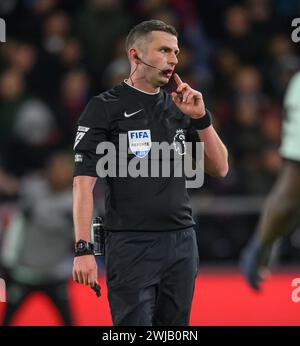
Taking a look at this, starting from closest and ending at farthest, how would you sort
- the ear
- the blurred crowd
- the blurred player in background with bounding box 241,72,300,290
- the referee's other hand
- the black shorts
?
the referee's other hand, the black shorts, the ear, the blurred player in background with bounding box 241,72,300,290, the blurred crowd

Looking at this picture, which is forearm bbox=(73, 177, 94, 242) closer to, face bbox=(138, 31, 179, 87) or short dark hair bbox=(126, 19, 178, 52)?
face bbox=(138, 31, 179, 87)

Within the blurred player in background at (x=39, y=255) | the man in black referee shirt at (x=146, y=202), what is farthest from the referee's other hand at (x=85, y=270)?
the blurred player in background at (x=39, y=255)

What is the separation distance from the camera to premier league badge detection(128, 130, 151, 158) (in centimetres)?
426

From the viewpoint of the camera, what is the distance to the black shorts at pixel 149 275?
423 cm

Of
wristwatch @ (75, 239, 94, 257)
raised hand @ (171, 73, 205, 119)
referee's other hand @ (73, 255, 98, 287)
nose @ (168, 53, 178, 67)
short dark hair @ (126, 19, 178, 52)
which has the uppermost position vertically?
short dark hair @ (126, 19, 178, 52)

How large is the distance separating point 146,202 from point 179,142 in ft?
1.00

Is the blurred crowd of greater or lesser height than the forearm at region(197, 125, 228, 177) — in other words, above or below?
above

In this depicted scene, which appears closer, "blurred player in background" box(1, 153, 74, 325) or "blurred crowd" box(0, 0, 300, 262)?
"blurred player in background" box(1, 153, 74, 325)

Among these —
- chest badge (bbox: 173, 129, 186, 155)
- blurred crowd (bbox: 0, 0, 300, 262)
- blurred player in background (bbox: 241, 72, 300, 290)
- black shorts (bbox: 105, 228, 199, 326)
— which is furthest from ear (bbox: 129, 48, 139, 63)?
blurred crowd (bbox: 0, 0, 300, 262)

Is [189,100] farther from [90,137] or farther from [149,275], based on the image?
[149,275]

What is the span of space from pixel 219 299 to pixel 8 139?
300 centimetres

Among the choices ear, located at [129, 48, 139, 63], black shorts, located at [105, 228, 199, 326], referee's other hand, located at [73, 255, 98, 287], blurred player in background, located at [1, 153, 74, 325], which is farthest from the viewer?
blurred player in background, located at [1, 153, 74, 325]

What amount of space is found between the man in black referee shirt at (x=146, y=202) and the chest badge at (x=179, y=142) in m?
0.02
